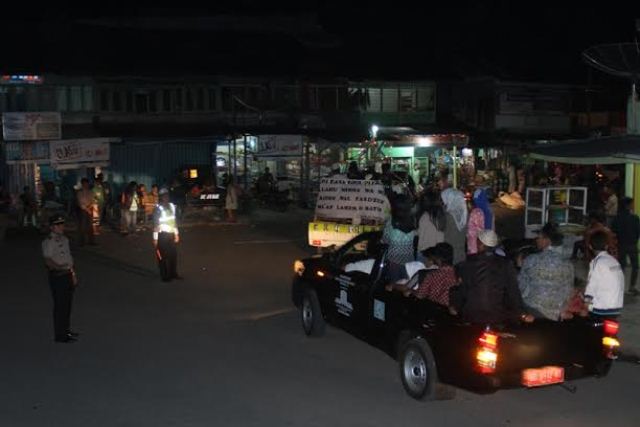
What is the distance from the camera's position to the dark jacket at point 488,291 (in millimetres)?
7102

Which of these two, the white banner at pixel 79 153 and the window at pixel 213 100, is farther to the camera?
the window at pixel 213 100

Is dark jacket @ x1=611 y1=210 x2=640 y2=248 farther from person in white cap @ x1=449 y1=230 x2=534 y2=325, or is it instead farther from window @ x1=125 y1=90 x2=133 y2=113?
window @ x1=125 y1=90 x2=133 y2=113

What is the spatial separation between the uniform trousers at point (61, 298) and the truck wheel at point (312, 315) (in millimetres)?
3023

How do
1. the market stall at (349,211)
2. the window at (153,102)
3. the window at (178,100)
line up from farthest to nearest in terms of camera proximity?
the window at (178,100), the window at (153,102), the market stall at (349,211)

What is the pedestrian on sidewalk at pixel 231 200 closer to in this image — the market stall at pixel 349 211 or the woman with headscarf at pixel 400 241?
the market stall at pixel 349 211

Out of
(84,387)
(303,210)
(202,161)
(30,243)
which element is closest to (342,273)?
(84,387)

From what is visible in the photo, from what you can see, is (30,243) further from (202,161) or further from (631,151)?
(631,151)

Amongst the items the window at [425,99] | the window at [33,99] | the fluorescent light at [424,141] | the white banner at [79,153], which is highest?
the window at [425,99]

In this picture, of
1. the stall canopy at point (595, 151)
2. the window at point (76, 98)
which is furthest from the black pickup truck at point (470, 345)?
the window at point (76, 98)

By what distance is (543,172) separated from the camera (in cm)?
3247

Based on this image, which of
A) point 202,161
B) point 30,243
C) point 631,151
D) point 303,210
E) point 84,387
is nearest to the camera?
point 84,387

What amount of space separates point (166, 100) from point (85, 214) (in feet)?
41.1

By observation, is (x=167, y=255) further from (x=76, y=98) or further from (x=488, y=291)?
(x=76, y=98)

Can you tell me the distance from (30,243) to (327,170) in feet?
45.2
